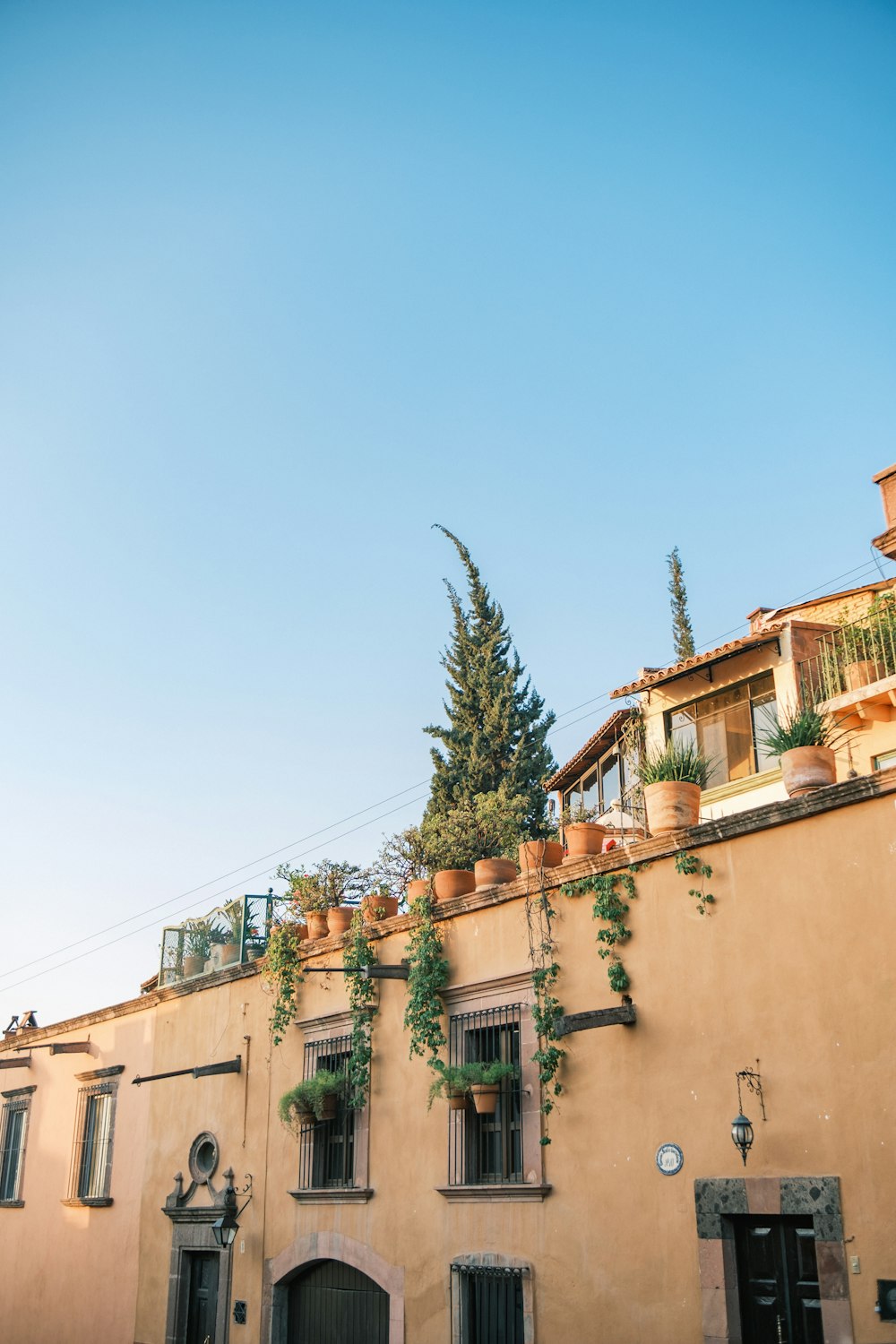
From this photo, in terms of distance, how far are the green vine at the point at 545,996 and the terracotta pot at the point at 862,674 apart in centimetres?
540

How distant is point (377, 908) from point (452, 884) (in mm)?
1573

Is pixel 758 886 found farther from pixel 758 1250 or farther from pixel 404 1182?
pixel 404 1182

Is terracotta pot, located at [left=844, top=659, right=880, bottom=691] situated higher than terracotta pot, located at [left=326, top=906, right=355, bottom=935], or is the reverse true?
terracotta pot, located at [left=844, top=659, right=880, bottom=691]

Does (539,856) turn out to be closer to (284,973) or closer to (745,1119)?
(745,1119)

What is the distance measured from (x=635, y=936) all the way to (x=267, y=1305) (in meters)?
7.49

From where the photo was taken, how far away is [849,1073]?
9234 mm

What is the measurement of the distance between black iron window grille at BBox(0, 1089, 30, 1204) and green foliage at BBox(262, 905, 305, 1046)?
32.5 feet

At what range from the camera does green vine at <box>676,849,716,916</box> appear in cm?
1075

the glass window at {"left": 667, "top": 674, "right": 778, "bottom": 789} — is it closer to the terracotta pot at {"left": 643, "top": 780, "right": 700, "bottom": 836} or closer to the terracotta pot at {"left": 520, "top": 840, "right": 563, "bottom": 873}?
the terracotta pot at {"left": 520, "top": 840, "right": 563, "bottom": 873}

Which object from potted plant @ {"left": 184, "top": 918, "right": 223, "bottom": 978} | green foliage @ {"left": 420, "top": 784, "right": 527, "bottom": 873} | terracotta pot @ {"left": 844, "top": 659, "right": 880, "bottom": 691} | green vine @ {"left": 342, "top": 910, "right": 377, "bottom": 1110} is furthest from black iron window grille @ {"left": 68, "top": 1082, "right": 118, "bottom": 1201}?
terracotta pot @ {"left": 844, "top": 659, "right": 880, "bottom": 691}

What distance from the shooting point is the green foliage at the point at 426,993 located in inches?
523

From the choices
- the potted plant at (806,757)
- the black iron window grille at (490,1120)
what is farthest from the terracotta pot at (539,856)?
the potted plant at (806,757)

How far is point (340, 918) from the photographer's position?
1552cm

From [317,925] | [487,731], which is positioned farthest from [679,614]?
[317,925]
